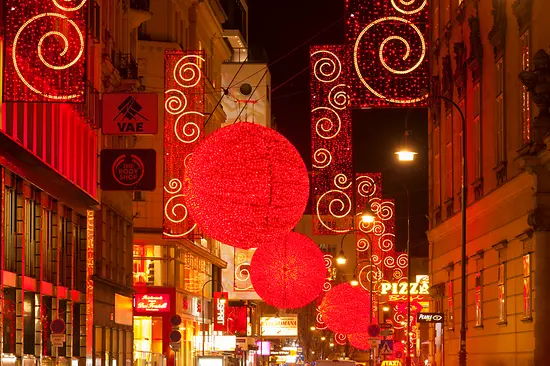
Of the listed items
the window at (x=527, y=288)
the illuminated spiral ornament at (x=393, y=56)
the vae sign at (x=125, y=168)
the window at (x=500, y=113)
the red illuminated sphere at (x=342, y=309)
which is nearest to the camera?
the illuminated spiral ornament at (x=393, y=56)

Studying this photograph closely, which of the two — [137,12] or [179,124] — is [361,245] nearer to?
[137,12]

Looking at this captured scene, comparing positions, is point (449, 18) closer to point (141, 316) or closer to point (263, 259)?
point (263, 259)

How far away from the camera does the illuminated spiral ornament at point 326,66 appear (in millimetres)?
34656

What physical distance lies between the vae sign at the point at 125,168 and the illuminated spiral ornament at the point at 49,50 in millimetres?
13012

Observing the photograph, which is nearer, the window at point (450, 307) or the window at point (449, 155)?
the window at point (449, 155)

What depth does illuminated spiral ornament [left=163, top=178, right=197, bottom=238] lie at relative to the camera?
35562 millimetres

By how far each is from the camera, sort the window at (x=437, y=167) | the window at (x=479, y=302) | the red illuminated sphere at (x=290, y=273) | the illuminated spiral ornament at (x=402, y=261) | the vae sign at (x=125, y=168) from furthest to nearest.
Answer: the illuminated spiral ornament at (x=402, y=261) < the window at (x=437, y=167) < the red illuminated sphere at (x=290, y=273) < the window at (x=479, y=302) < the vae sign at (x=125, y=168)

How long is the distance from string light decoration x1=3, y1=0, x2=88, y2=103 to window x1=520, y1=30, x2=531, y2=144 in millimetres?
10939

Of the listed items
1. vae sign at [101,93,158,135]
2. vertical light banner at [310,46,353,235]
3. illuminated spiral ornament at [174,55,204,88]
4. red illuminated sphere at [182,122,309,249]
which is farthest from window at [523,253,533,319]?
illuminated spiral ornament at [174,55,204,88]

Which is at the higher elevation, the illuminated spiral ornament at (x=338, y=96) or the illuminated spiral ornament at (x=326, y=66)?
the illuminated spiral ornament at (x=326, y=66)

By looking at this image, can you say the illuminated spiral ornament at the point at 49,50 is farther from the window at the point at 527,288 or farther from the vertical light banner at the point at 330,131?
the vertical light banner at the point at 330,131

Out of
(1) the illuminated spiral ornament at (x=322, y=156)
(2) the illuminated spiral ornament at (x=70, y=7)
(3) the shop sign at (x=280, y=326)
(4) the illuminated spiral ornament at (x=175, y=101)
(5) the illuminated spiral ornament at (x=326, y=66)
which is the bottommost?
(3) the shop sign at (x=280, y=326)

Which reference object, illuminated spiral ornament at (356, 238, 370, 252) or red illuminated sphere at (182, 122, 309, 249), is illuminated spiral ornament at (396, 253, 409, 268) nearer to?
illuminated spiral ornament at (356, 238, 370, 252)

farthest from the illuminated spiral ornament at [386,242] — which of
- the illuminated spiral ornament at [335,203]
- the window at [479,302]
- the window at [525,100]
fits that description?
the window at [525,100]
